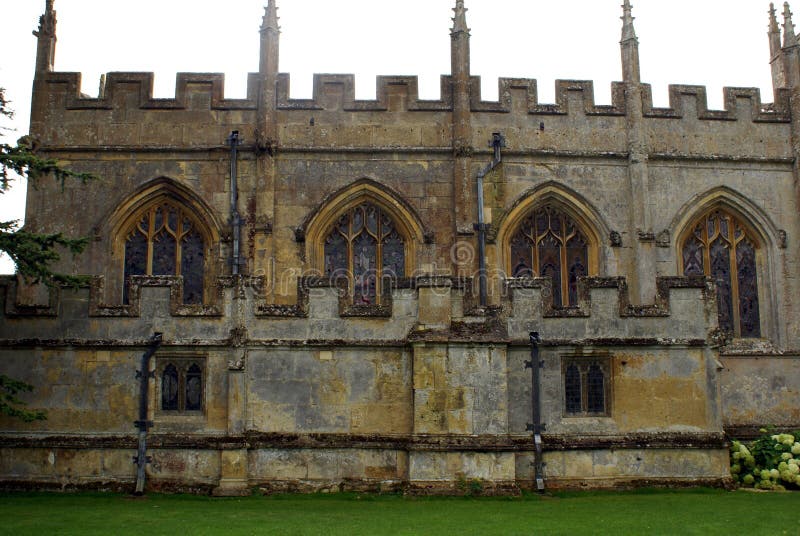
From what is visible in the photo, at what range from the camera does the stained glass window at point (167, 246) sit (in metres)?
20.5

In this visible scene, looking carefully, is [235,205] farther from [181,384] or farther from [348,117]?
[181,384]

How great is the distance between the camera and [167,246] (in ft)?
67.9

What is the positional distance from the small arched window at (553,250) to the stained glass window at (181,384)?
9.13 metres

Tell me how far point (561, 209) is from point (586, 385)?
25.8 feet

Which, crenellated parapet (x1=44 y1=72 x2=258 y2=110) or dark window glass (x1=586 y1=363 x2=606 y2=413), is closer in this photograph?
dark window glass (x1=586 y1=363 x2=606 y2=413)

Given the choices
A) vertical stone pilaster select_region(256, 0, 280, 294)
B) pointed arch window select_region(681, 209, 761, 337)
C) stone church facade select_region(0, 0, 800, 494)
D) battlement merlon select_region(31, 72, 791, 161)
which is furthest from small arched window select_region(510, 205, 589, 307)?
vertical stone pilaster select_region(256, 0, 280, 294)

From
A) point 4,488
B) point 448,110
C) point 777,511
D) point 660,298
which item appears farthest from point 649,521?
point 448,110

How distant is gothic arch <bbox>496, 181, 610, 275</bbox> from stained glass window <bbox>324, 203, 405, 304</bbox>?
7.93 feet

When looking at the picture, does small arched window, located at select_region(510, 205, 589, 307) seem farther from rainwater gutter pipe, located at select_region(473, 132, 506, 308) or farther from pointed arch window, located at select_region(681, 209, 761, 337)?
pointed arch window, located at select_region(681, 209, 761, 337)

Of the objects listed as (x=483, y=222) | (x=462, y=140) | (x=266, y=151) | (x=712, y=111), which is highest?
(x=712, y=111)

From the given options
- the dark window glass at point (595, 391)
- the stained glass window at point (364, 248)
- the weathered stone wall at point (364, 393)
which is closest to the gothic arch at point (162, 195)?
the stained glass window at point (364, 248)

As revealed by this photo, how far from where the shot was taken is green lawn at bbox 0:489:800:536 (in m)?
10.3

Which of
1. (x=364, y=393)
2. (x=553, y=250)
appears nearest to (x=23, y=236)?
(x=364, y=393)

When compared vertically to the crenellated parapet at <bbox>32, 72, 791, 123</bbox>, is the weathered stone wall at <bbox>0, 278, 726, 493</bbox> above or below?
below
